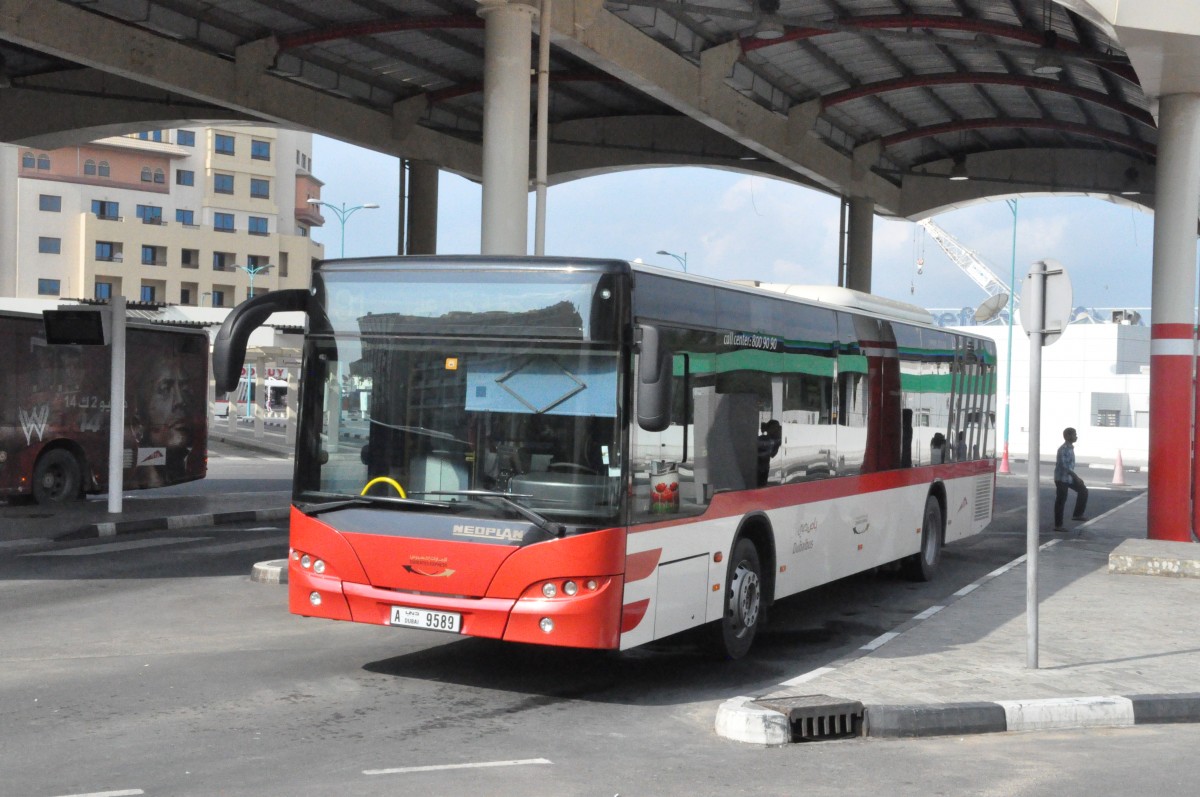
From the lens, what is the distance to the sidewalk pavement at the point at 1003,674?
8148mm

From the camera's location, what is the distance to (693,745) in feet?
25.3

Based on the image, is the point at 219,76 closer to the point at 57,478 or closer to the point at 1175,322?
the point at 57,478

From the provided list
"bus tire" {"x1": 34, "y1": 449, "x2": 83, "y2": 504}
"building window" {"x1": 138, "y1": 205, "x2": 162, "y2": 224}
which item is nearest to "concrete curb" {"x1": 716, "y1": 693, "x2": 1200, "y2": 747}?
"bus tire" {"x1": 34, "y1": 449, "x2": 83, "y2": 504}

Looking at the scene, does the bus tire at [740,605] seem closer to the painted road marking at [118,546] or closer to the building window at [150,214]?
the painted road marking at [118,546]

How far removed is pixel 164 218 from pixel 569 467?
96543 mm

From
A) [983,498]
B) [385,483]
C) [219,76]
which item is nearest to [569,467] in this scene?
[385,483]

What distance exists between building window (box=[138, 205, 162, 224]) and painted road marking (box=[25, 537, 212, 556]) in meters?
84.3

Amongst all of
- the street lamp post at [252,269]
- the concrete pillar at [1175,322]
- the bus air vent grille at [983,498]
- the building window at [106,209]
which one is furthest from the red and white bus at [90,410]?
the building window at [106,209]

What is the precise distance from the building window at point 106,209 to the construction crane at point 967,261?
2751 inches

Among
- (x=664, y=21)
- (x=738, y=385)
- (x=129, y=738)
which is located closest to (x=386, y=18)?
(x=664, y=21)

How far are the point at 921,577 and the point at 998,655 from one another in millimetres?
5548

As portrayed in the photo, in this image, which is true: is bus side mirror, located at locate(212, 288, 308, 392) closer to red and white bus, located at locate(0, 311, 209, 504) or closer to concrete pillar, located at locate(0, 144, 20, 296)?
red and white bus, located at locate(0, 311, 209, 504)

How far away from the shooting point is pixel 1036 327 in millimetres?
9633

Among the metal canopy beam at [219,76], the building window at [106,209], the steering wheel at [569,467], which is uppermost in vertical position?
the building window at [106,209]
